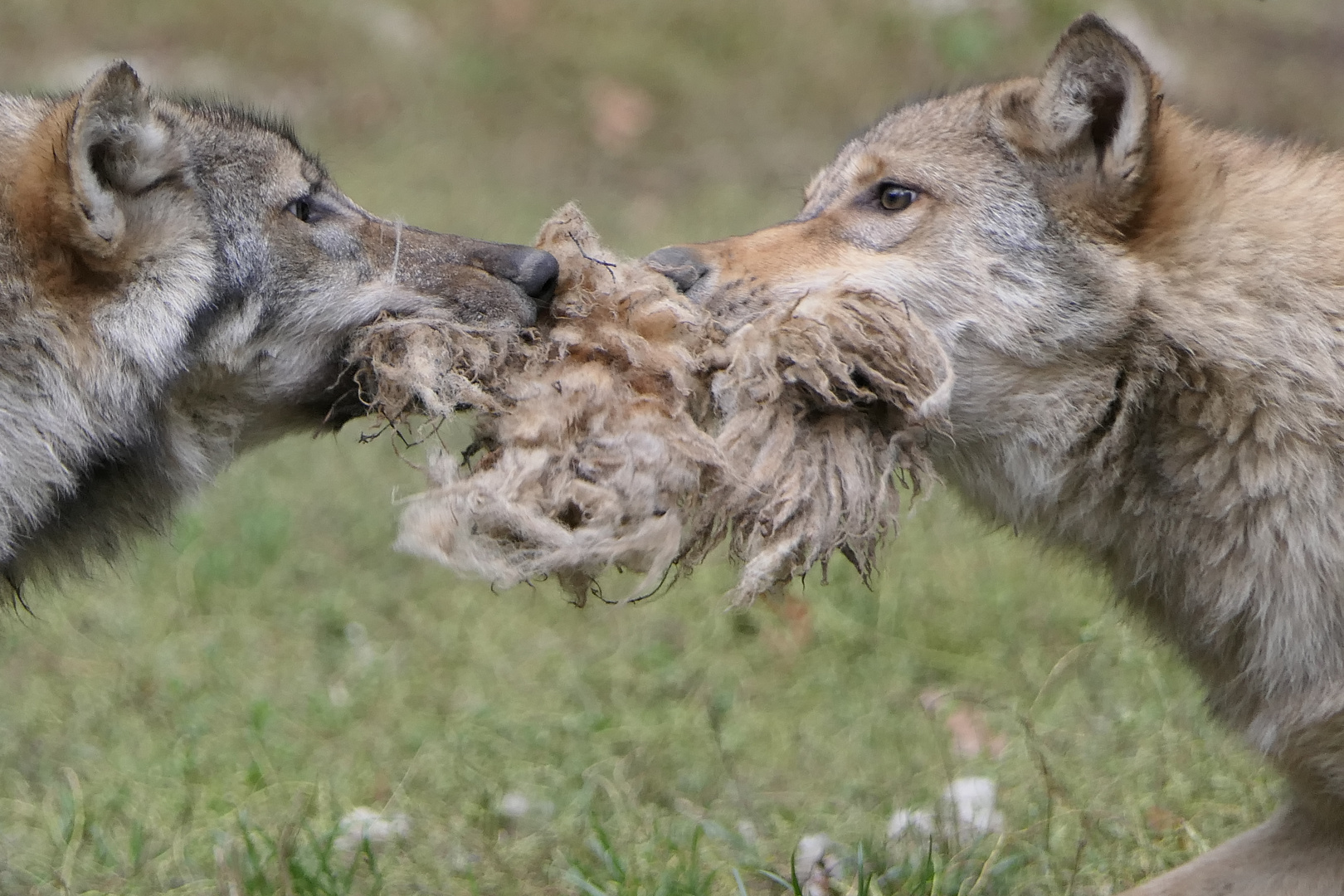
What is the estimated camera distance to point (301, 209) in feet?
12.1

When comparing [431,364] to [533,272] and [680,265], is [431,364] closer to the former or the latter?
[533,272]

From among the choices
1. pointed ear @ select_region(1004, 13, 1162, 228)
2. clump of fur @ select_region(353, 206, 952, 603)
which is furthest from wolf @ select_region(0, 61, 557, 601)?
pointed ear @ select_region(1004, 13, 1162, 228)

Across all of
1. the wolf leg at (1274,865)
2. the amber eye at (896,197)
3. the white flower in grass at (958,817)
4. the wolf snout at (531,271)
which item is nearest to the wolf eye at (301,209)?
the wolf snout at (531,271)

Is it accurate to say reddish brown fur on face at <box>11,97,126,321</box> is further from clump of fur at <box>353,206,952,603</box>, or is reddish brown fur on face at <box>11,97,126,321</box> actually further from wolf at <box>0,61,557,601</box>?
clump of fur at <box>353,206,952,603</box>

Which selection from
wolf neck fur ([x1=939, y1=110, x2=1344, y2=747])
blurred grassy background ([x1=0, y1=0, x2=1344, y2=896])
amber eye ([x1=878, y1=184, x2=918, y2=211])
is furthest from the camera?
blurred grassy background ([x1=0, y1=0, x2=1344, y2=896])

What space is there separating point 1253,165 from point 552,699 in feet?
9.21

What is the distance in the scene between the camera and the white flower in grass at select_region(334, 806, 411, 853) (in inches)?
152

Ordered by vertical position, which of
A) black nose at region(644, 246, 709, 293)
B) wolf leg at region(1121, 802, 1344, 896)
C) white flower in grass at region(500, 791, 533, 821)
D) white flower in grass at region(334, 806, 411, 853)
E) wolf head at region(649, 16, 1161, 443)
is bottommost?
white flower in grass at region(334, 806, 411, 853)

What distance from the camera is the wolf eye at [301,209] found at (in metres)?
3.65

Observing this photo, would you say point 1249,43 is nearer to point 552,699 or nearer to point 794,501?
point 552,699

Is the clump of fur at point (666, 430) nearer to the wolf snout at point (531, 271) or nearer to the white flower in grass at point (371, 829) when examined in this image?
the wolf snout at point (531, 271)

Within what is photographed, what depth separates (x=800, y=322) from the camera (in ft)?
10.2

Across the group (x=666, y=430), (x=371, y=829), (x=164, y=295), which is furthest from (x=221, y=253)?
(x=371, y=829)

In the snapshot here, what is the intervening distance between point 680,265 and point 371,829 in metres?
A: 1.72
